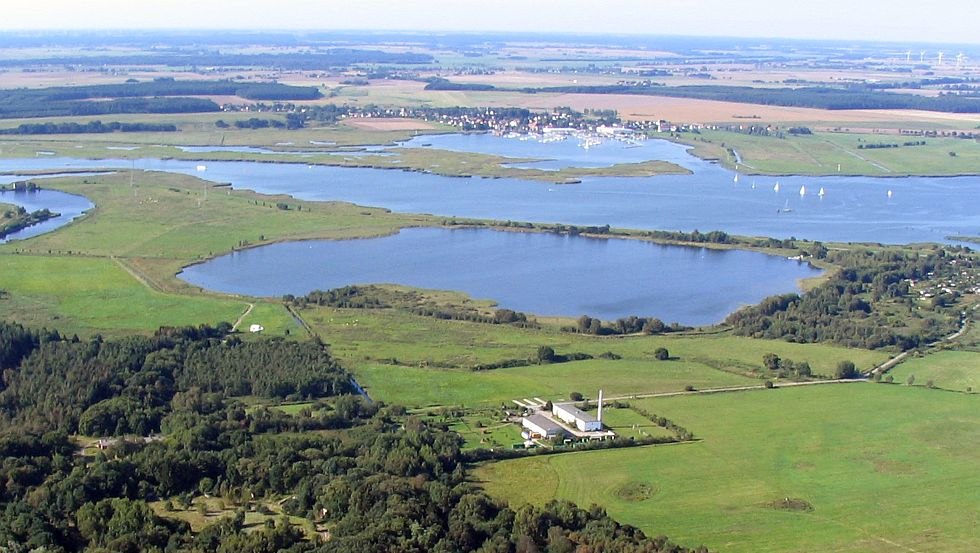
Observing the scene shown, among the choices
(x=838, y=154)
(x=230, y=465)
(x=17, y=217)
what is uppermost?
(x=838, y=154)

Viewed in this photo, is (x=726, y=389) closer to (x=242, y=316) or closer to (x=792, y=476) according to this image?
(x=792, y=476)

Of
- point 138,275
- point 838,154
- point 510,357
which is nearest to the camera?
point 510,357

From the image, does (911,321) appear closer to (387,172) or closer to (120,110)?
(387,172)

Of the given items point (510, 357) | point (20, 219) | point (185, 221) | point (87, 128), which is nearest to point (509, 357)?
point (510, 357)

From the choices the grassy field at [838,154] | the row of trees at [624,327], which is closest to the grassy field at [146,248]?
the row of trees at [624,327]

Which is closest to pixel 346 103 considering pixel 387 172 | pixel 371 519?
pixel 387 172

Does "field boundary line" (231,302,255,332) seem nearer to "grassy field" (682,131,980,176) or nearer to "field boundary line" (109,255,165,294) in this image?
"field boundary line" (109,255,165,294)

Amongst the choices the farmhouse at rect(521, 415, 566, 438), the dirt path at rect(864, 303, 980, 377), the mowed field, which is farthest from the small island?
the dirt path at rect(864, 303, 980, 377)
